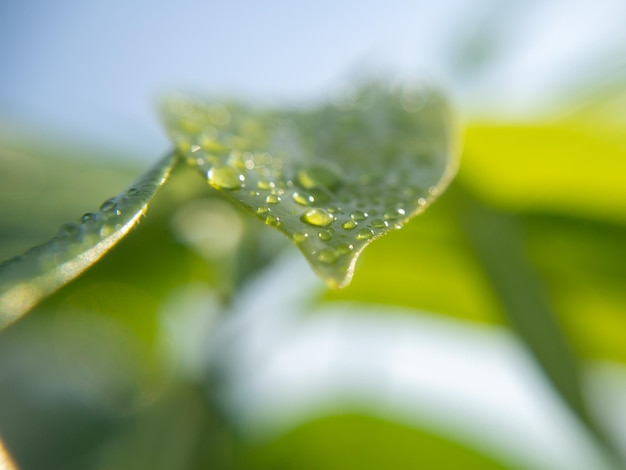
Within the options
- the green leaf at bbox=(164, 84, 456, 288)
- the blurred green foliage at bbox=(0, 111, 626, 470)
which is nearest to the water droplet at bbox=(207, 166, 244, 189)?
the green leaf at bbox=(164, 84, 456, 288)

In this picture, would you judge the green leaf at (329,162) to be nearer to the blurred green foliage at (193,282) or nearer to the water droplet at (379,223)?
the water droplet at (379,223)

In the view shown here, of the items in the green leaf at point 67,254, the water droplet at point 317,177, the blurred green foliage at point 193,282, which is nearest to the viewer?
the green leaf at point 67,254

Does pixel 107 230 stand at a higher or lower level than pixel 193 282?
higher

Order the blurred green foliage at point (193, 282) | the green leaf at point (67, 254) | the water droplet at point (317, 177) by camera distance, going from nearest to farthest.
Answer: the green leaf at point (67, 254) → the water droplet at point (317, 177) → the blurred green foliage at point (193, 282)

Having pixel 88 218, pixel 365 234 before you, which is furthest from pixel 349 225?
pixel 88 218

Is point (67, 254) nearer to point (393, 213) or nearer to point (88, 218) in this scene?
point (88, 218)

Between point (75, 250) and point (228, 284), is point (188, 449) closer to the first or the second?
point (228, 284)

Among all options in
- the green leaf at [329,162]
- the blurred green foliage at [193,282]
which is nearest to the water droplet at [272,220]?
the green leaf at [329,162]
